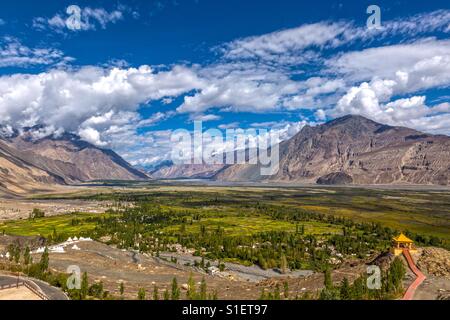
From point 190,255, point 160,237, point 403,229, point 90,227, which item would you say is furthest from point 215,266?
point 403,229

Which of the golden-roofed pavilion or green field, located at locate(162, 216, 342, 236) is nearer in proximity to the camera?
the golden-roofed pavilion

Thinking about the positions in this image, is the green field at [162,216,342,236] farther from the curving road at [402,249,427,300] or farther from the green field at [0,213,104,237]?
the curving road at [402,249,427,300]

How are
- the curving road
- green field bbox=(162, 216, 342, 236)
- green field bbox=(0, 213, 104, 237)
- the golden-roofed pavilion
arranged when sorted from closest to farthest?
the curving road
the golden-roofed pavilion
green field bbox=(0, 213, 104, 237)
green field bbox=(162, 216, 342, 236)

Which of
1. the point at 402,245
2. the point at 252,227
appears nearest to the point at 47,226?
the point at 252,227

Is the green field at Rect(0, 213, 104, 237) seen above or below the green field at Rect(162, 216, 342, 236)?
above

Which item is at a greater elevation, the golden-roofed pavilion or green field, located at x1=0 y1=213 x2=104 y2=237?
the golden-roofed pavilion

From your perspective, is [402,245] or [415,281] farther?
[402,245]

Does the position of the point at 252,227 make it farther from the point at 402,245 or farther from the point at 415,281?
the point at 415,281

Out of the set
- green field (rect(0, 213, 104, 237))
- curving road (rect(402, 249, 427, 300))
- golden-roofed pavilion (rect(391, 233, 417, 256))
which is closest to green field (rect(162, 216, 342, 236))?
green field (rect(0, 213, 104, 237))

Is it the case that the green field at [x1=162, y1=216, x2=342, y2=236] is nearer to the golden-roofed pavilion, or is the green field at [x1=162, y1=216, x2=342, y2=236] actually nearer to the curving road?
the golden-roofed pavilion

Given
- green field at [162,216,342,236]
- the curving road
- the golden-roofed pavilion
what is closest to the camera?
the curving road

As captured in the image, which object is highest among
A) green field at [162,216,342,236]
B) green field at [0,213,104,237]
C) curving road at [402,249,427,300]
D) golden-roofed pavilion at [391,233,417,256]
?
golden-roofed pavilion at [391,233,417,256]

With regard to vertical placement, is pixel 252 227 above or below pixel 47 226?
below
